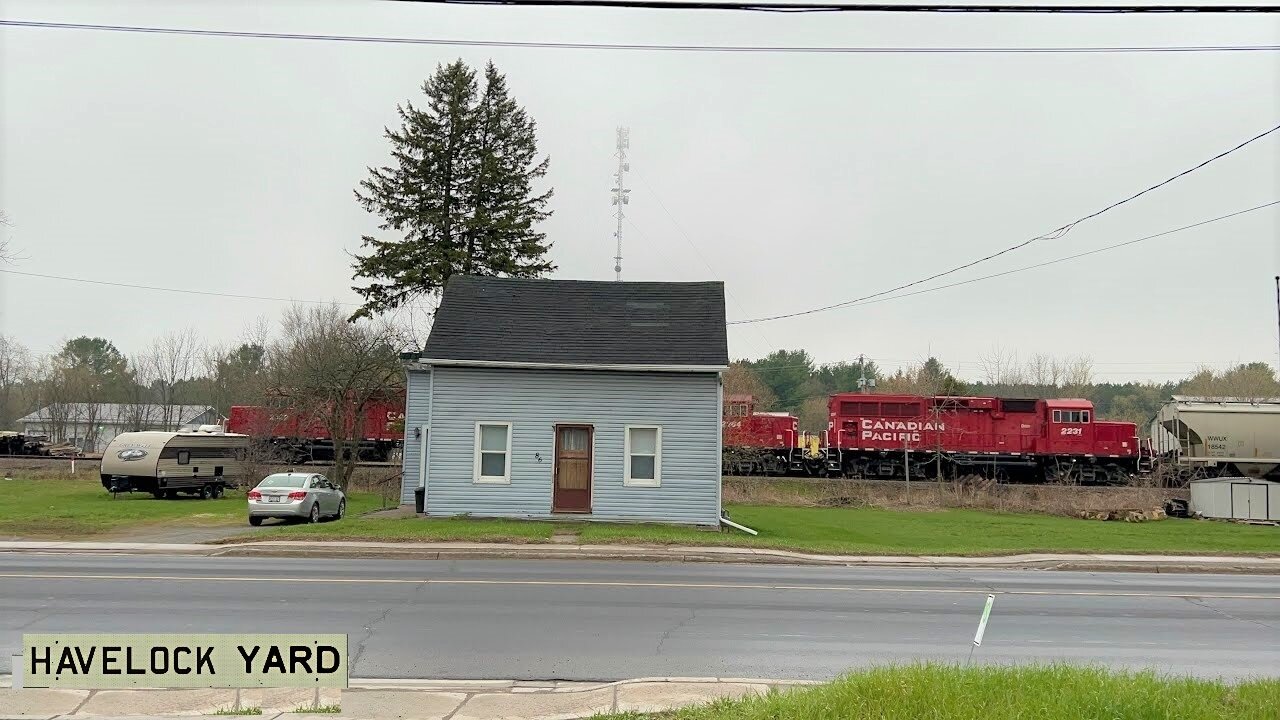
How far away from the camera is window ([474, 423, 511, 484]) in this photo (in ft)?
78.9

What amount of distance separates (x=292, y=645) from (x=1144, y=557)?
19909mm

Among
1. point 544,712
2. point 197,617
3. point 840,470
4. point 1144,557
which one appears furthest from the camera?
point 840,470

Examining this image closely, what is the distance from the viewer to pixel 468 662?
8852 millimetres

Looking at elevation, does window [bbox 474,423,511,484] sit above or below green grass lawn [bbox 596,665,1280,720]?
above

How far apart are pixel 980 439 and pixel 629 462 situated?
901 inches

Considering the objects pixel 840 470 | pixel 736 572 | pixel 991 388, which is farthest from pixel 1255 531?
pixel 991 388

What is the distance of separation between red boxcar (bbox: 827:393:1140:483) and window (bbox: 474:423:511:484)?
20558 millimetres

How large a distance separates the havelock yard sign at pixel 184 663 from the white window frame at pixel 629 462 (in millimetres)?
16524

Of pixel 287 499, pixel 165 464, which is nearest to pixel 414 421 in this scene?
pixel 287 499

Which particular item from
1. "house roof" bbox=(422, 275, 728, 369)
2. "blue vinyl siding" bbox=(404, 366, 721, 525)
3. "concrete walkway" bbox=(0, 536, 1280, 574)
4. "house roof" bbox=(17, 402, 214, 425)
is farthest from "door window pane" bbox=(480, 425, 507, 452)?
"house roof" bbox=(17, 402, 214, 425)

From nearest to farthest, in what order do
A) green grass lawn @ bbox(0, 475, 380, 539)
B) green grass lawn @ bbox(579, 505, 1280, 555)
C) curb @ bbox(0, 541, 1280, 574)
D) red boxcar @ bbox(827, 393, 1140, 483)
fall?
curb @ bbox(0, 541, 1280, 574) < green grass lawn @ bbox(579, 505, 1280, 555) < green grass lawn @ bbox(0, 475, 380, 539) < red boxcar @ bbox(827, 393, 1140, 483)

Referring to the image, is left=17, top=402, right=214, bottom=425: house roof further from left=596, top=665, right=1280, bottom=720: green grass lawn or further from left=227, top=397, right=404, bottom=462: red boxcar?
left=596, top=665, right=1280, bottom=720: green grass lawn

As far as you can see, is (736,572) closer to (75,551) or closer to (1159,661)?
(1159,661)

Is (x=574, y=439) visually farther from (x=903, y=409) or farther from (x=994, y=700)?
(x=903, y=409)
